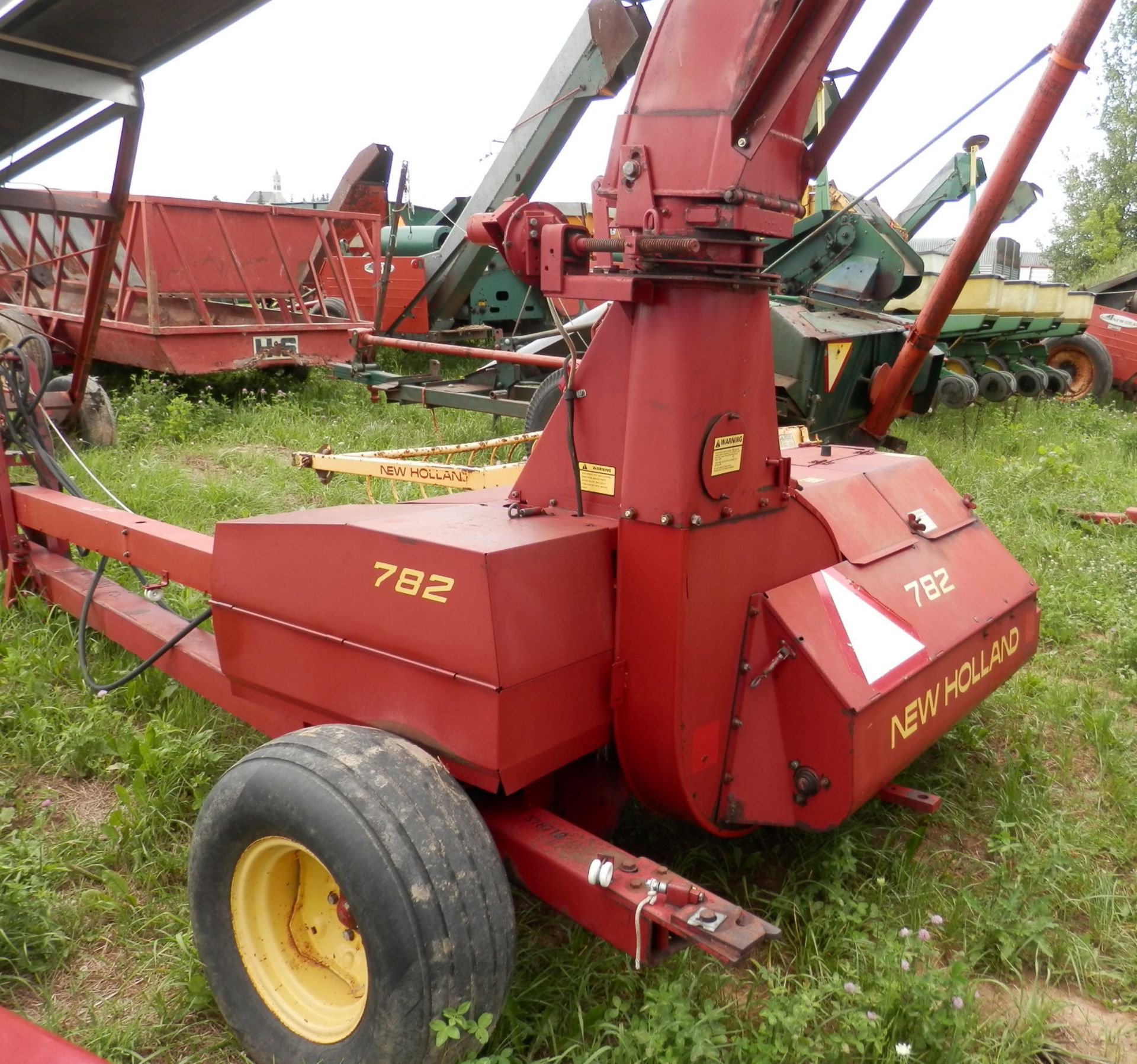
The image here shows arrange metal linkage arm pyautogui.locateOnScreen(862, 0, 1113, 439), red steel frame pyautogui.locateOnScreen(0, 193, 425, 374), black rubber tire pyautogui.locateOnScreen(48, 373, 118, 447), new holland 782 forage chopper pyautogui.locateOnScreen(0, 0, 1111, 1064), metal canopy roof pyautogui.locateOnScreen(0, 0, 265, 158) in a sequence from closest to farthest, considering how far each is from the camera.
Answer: new holland 782 forage chopper pyautogui.locateOnScreen(0, 0, 1111, 1064)
metal linkage arm pyautogui.locateOnScreen(862, 0, 1113, 439)
metal canopy roof pyautogui.locateOnScreen(0, 0, 265, 158)
black rubber tire pyautogui.locateOnScreen(48, 373, 118, 447)
red steel frame pyautogui.locateOnScreen(0, 193, 425, 374)

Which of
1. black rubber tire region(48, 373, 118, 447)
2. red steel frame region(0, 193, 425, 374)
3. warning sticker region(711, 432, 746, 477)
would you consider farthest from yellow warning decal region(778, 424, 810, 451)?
red steel frame region(0, 193, 425, 374)

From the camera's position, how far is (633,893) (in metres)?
1.94

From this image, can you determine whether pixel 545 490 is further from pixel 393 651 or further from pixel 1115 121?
pixel 1115 121

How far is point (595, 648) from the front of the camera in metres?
2.23

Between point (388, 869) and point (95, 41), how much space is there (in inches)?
139

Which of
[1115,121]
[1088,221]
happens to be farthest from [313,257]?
[1115,121]

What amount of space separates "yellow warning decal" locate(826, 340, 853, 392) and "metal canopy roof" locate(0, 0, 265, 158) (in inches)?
166

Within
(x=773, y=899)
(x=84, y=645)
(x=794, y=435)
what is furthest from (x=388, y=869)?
(x=794, y=435)

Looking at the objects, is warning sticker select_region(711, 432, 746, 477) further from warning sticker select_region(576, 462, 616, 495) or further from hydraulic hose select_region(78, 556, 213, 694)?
hydraulic hose select_region(78, 556, 213, 694)

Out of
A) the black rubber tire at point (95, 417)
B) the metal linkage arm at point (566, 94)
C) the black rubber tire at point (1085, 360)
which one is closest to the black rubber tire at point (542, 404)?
the metal linkage arm at point (566, 94)

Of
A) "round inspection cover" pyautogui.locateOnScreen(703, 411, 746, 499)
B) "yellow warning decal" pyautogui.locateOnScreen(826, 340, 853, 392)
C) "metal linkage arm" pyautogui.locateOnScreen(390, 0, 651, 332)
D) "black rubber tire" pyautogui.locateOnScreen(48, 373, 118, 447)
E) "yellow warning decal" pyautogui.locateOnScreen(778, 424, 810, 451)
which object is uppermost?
"metal linkage arm" pyautogui.locateOnScreen(390, 0, 651, 332)

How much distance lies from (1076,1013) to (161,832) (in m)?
2.44

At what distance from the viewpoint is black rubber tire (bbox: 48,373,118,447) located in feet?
22.6

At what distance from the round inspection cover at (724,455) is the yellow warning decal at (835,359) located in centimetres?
474
